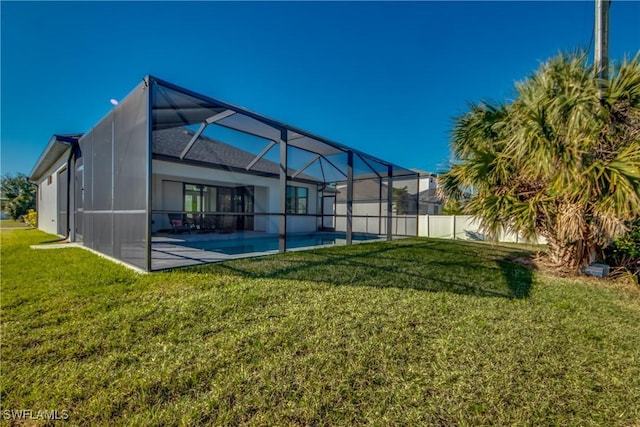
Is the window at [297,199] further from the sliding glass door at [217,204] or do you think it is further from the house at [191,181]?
the sliding glass door at [217,204]

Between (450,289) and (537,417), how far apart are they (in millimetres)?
2720

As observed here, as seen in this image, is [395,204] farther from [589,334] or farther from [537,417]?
[537,417]

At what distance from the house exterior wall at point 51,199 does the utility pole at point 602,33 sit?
48.5ft

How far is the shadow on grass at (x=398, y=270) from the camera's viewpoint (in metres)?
4.47

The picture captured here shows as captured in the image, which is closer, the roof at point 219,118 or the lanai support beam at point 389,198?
the roof at point 219,118

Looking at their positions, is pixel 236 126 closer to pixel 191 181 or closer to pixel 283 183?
pixel 283 183

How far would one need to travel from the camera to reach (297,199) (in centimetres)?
1411

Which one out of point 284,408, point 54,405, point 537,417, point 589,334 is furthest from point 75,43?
point 589,334

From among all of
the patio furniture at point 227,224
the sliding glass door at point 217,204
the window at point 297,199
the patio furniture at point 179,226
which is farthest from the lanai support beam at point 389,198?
the patio furniture at point 179,226

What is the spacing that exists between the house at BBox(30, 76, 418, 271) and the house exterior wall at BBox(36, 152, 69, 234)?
0.05m

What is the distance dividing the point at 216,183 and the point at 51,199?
7.42 m

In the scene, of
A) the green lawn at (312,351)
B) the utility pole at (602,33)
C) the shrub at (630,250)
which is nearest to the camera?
the green lawn at (312,351)

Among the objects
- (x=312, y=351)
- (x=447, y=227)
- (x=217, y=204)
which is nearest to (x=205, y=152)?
(x=217, y=204)

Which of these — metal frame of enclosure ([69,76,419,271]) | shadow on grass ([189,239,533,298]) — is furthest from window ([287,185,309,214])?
shadow on grass ([189,239,533,298])
